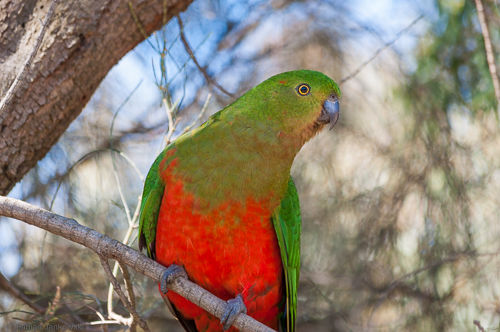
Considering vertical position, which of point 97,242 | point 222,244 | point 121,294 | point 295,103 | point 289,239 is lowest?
point 121,294

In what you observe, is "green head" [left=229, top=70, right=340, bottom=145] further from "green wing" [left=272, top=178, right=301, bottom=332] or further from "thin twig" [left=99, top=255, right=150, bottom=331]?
"thin twig" [left=99, top=255, right=150, bottom=331]

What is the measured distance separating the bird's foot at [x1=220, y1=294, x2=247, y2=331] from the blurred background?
1054 millimetres

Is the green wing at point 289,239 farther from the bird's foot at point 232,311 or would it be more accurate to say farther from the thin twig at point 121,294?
the thin twig at point 121,294

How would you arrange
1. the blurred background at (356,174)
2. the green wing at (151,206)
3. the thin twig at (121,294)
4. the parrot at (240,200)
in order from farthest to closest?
1. the blurred background at (356,174)
2. the green wing at (151,206)
3. the parrot at (240,200)
4. the thin twig at (121,294)

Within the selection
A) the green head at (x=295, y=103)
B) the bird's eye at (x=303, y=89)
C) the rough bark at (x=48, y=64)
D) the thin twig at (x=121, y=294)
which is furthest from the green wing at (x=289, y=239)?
the rough bark at (x=48, y=64)

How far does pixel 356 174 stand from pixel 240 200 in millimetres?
1654

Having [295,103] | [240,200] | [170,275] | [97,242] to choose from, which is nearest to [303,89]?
Result: [295,103]

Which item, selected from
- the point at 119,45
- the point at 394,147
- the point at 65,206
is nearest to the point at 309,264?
the point at 394,147

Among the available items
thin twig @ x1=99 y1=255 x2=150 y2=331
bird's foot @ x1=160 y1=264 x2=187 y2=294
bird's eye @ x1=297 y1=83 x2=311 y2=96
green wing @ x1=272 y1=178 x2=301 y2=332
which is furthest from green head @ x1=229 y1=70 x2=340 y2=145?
thin twig @ x1=99 y1=255 x2=150 y2=331

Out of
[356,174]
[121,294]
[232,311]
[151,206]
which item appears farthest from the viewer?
[356,174]

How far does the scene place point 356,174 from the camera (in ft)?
11.6

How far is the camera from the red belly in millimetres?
2066

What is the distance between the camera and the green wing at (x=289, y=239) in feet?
7.35

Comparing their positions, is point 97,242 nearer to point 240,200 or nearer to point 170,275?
point 170,275
